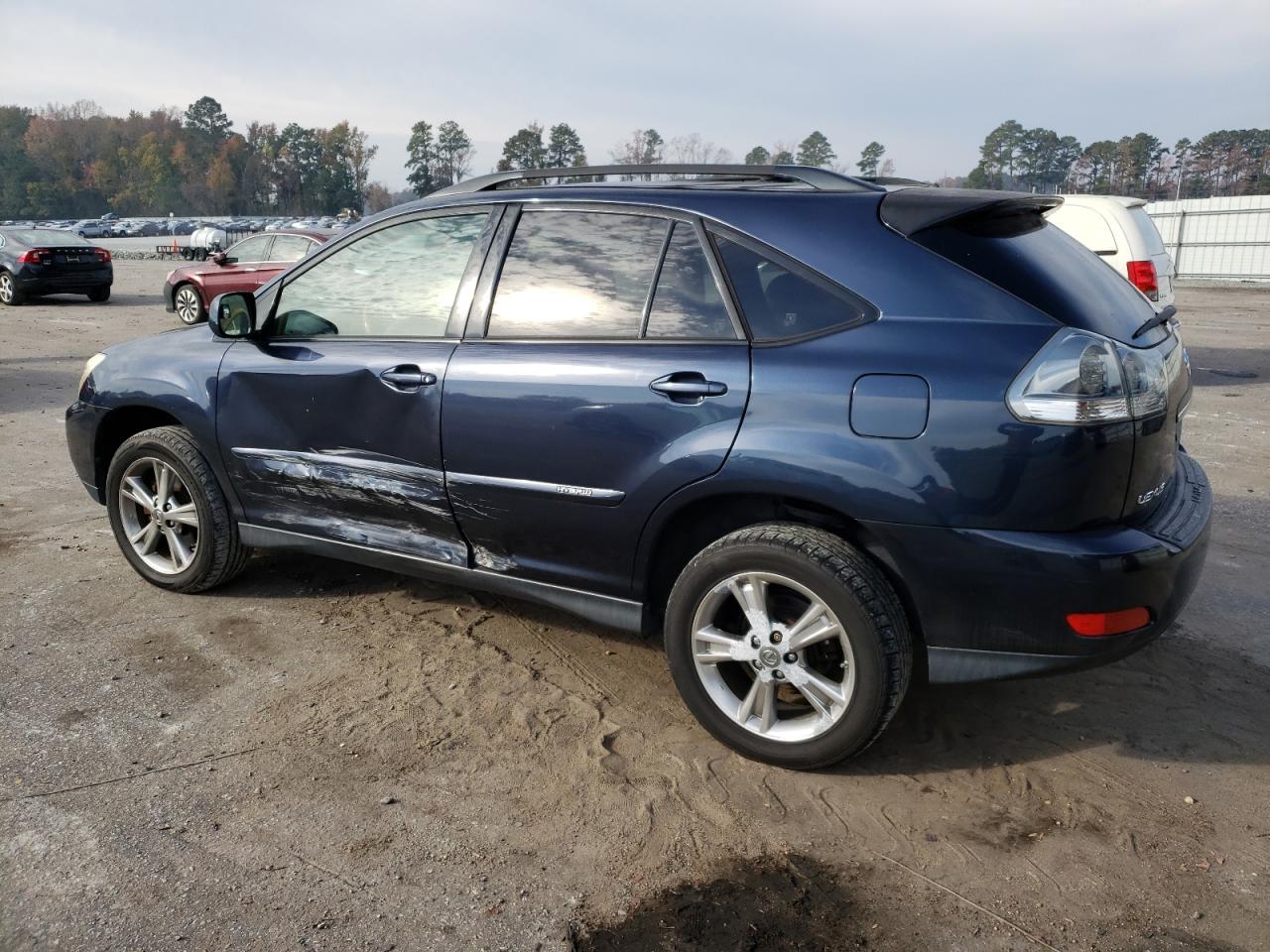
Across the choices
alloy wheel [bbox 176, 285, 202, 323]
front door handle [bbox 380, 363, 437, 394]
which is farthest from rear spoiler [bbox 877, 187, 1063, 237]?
alloy wheel [bbox 176, 285, 202, 323]

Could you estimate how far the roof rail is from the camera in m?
3.39

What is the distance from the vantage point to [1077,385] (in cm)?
280

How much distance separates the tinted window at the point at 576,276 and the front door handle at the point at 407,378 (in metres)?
0.30

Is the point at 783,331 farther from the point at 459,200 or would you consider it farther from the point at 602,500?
the point at 459,200

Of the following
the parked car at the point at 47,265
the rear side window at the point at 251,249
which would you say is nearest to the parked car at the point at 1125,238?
the rear side window at the point at 251,249

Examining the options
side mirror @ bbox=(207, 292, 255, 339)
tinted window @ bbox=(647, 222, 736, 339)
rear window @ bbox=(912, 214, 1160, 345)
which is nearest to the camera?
rear window @ bbox=(912, 214, 1160, 345)

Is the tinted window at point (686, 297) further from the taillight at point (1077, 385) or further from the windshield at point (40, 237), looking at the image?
the windshield at point (40, 237)

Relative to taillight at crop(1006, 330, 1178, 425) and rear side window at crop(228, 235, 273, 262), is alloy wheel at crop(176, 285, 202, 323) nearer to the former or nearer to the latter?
rear side window at crop(228, 235, 273, 262)

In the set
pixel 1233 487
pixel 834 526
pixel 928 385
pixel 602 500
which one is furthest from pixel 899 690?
pixel 1233 487

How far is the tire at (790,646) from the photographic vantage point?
9.82ft

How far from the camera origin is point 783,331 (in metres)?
3.15

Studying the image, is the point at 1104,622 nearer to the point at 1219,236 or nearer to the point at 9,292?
the point at 9,292

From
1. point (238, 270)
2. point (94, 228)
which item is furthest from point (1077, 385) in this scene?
point (94, 228)

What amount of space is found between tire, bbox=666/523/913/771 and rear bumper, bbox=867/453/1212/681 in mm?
116
